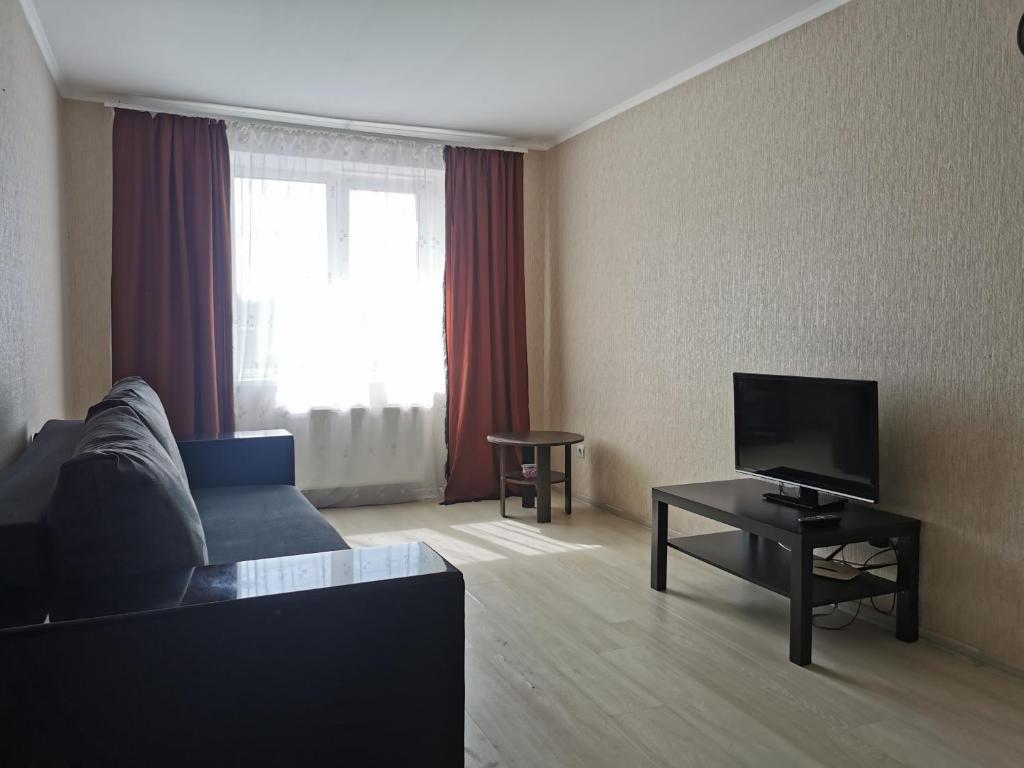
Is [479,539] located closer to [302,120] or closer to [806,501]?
[806,501]

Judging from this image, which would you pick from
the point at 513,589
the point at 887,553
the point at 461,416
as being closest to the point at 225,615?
the point at 513,589

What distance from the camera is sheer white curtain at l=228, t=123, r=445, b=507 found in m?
5.03

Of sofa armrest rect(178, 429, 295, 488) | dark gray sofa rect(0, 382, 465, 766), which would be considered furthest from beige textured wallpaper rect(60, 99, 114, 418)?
dark gray sofa rect(0, 382, 465, 766)

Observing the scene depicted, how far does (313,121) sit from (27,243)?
222 centimetres

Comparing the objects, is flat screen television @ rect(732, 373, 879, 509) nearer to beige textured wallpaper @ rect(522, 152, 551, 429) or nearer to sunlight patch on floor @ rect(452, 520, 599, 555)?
sunlight patch on floor @ rect(452, 520, 599, 555)

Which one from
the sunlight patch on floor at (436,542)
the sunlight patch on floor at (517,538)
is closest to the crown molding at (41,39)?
the sunlight patch on floor at (436,542)

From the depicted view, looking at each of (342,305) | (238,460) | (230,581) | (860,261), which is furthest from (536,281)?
(230,581)

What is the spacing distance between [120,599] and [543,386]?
15.1 feet

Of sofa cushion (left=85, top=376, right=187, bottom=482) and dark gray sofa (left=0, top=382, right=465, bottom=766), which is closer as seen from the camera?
dark gray sofa (left=0, top=382, right=465, bottom=766)

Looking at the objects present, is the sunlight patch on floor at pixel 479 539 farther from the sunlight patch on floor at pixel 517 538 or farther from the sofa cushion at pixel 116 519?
the sofa cushion at pixel 116 519

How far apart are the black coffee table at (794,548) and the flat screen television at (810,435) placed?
126 millimetres

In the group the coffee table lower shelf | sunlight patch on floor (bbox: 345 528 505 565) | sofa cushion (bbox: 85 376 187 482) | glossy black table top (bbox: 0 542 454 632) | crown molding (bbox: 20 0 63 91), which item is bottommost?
sunlight patch on floor (bbox: 345 528 505 565)

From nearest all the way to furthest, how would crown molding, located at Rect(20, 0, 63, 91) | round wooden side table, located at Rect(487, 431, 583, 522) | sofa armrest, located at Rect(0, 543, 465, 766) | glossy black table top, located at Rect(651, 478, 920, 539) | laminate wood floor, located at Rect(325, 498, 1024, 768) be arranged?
sofa armrest, located at Rect(0, 543, 465, 766)
laminate wood floor, located at Rect(325, 498, 1024, 768)
glossy black table top, located at Rect(651, 478, 920, 539)
crown molding, located at Rect(20, 0, 63, 91)
round wooden side table, located at Rect(487, 431, 583, 522)

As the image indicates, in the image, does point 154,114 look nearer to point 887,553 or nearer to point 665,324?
point 665,324
